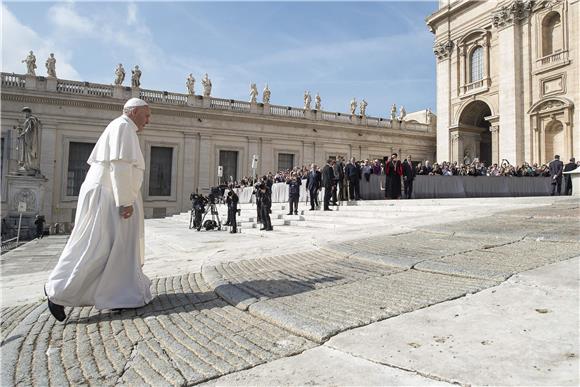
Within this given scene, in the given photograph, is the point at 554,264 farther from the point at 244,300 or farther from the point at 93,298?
the point at 93,298

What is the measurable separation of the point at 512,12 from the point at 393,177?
1864cm

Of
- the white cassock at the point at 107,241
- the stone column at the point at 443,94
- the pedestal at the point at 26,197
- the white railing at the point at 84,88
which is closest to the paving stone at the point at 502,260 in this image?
the white cassock at the point at 107,241

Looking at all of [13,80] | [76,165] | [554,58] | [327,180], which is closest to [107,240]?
[327,180]

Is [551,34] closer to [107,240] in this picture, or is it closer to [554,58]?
[554,58]

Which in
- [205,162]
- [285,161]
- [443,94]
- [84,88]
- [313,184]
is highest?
[443,94]

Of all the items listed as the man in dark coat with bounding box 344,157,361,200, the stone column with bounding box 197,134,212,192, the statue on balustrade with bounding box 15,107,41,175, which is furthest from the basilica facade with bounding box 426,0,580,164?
the statue on balustrade with bounding box 15,107,41,175

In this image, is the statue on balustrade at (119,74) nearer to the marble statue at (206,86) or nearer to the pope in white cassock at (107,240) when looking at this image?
the marble statue at (206,86)

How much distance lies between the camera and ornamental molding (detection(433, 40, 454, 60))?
32875 millimetres

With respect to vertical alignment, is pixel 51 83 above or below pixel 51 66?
below

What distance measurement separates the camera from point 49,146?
27531mm

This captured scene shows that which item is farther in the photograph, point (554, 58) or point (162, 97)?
point (162, 97)

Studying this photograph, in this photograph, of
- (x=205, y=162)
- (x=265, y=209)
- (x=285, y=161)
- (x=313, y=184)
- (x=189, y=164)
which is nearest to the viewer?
(x=265, y=209)

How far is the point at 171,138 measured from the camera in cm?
3123

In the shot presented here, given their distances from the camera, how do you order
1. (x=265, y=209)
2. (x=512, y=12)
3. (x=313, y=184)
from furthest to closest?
(x=512, y=12) → (x=313, y=184) → (x=265, y=209)
